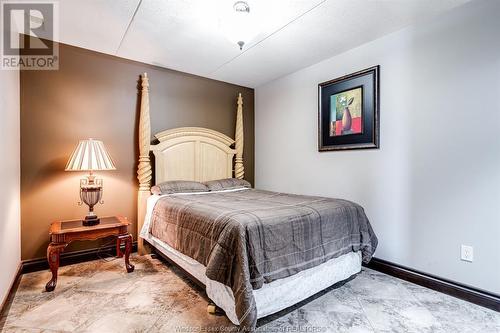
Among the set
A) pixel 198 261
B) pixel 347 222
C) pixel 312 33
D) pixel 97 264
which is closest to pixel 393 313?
pixel 347 222

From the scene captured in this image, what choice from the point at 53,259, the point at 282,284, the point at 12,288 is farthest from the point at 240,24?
the point at 12,288

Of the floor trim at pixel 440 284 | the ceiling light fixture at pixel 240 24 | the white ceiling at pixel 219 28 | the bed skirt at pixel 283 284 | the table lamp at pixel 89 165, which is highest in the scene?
the white ceiling at pixel 219 28

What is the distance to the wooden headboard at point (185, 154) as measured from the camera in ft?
10.2

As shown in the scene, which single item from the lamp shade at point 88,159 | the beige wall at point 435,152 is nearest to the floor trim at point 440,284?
the beige wall at point 435,152

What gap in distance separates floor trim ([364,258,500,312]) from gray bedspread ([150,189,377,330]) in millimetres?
339

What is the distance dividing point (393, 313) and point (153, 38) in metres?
3.15

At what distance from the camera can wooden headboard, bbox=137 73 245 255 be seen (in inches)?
122

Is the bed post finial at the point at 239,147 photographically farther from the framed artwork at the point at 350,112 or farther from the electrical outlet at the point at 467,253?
the electrical outlet at the point at 467,253

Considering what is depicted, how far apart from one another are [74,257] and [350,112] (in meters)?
3.38

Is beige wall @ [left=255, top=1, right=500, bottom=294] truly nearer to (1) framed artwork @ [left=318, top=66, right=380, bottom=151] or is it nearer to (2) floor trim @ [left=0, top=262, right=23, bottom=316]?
(1) framed artwork @ [left=318, top=66, right=380, bottom=151]

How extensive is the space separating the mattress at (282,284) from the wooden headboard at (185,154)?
0.99 m

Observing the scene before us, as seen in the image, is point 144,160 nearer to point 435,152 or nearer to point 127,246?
point 127,246

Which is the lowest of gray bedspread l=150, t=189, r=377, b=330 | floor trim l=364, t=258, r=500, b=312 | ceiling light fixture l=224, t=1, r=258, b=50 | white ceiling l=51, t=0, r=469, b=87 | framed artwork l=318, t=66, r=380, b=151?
floor trim l=364, t=258, r=500, b=312

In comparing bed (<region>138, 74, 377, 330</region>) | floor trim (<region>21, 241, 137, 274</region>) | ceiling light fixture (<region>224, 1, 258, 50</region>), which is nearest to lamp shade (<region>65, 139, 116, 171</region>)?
bed (<region>138, 74, 377, 330</region>)
